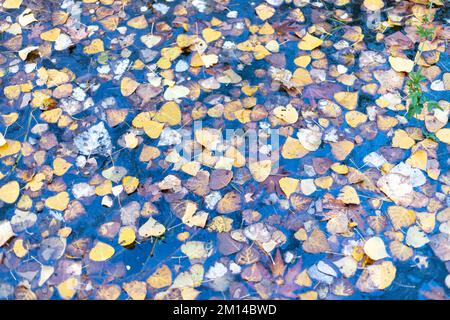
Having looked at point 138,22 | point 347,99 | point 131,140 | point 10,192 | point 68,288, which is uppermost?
point 138,22

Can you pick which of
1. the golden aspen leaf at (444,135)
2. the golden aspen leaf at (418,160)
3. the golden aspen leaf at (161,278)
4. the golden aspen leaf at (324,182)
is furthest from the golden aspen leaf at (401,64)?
the golden aspen leaf at (161,278)

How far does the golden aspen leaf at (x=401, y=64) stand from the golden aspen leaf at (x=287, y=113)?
608 millimetres

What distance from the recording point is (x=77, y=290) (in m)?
1.96

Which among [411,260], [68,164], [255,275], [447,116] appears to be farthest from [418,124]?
[68,164]

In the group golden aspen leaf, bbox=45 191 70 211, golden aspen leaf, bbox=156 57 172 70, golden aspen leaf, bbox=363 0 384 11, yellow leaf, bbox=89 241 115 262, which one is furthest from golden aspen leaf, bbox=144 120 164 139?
golden aspen leaf, bbox=363 0 384 11

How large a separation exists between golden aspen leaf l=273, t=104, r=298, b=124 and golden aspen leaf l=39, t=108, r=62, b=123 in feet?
3.56

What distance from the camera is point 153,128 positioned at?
2371 mm

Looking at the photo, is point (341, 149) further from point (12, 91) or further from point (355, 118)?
point (12, 91)

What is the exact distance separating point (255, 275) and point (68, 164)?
40.0 inches

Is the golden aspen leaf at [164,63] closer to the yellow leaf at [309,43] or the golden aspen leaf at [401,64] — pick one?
the yellow leaf at [309,43]

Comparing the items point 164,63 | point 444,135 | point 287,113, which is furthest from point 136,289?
point 444,135

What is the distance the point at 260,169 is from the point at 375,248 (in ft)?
1.97

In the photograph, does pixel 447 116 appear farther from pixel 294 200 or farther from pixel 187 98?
pixel 187 98
